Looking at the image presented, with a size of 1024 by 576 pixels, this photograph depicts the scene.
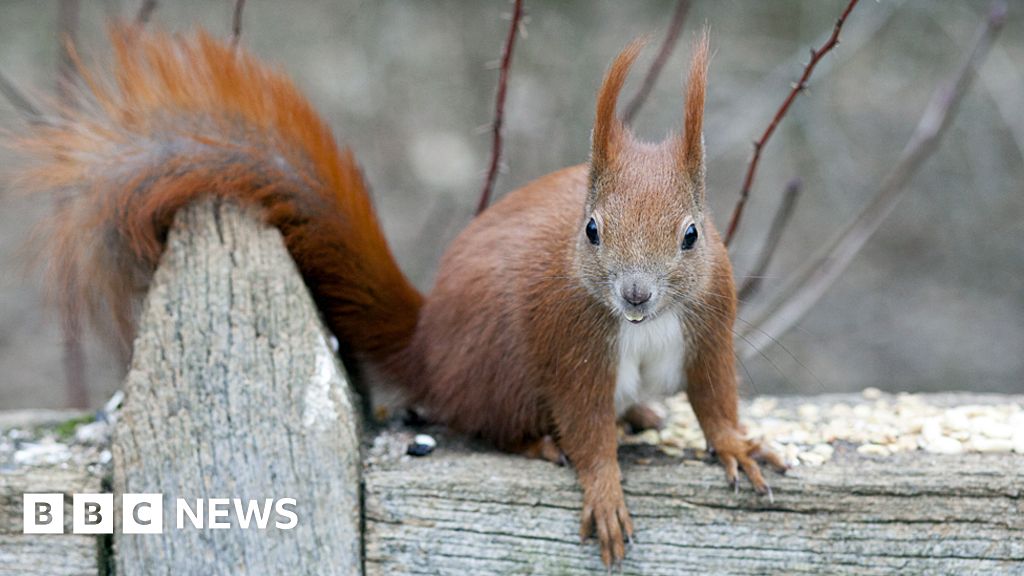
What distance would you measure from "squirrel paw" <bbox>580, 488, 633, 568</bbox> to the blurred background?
6.63 feet

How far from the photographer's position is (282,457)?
1.83 m

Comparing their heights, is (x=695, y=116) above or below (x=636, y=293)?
above

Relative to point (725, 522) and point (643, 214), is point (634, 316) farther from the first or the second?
point (725, 522)

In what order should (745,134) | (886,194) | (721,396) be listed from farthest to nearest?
(745,134)
(886,194)
(721,396)

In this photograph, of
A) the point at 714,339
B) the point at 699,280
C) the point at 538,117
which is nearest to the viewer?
the point at 699,280

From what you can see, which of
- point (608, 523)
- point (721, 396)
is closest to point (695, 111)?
point (721, 396)

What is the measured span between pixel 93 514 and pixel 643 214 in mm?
974

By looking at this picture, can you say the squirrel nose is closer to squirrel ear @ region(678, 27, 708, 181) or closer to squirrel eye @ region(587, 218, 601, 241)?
squirrel eye @ region(587, 218, 601, 241)

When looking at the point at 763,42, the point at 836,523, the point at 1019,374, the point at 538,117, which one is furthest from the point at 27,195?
the point at 1019,374

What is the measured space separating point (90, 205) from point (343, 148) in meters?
0.44

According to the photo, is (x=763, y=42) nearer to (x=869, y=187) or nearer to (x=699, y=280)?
(x=869, y=187)

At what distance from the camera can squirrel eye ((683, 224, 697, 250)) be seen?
1.68 metres

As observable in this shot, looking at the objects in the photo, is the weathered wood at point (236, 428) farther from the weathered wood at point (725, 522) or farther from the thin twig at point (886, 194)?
the thin twig at point (886, 194)

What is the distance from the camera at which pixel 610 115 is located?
1.67m
